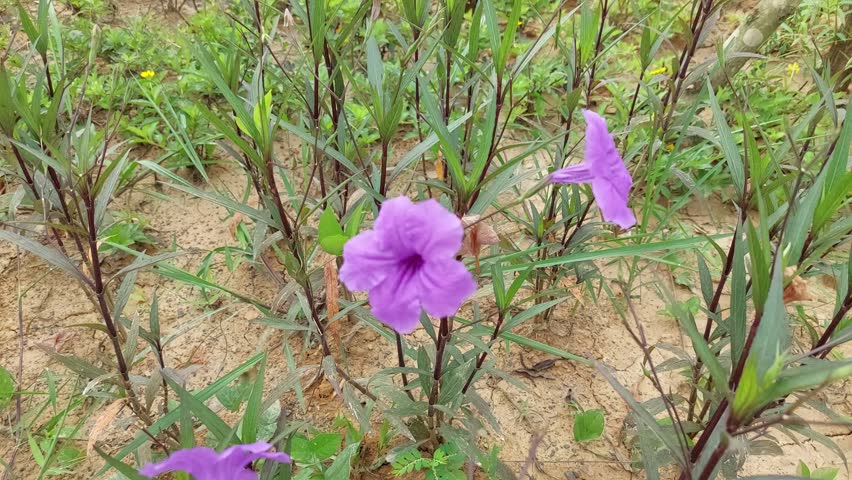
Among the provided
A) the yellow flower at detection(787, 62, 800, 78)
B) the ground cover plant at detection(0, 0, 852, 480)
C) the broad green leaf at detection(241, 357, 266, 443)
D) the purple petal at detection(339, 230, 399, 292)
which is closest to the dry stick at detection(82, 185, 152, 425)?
the ground cover plant at detection(0, 0, 852, 480)

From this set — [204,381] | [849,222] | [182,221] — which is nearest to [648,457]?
[849,222]

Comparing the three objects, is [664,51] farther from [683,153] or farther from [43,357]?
[43,357]

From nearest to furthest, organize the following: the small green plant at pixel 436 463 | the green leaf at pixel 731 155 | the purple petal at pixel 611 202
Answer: the purple petal at pixel 611 202 < the green leaf at pixel 731 155 < the small green plant at pixel 436 463

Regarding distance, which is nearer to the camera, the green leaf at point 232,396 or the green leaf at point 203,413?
the green leaf at point 203,413

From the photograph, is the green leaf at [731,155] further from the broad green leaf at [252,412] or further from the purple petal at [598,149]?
the broad green leaf at [252,412]

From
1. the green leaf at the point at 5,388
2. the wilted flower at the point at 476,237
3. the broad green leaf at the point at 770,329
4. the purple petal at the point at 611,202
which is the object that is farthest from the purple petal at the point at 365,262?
the green leaf at the point at 5,388

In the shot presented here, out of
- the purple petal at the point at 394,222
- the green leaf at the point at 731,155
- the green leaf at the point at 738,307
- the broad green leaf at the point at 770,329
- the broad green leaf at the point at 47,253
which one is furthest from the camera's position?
the green leaf at the point at 731,155

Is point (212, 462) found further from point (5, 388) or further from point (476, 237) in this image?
point (5, 388)
